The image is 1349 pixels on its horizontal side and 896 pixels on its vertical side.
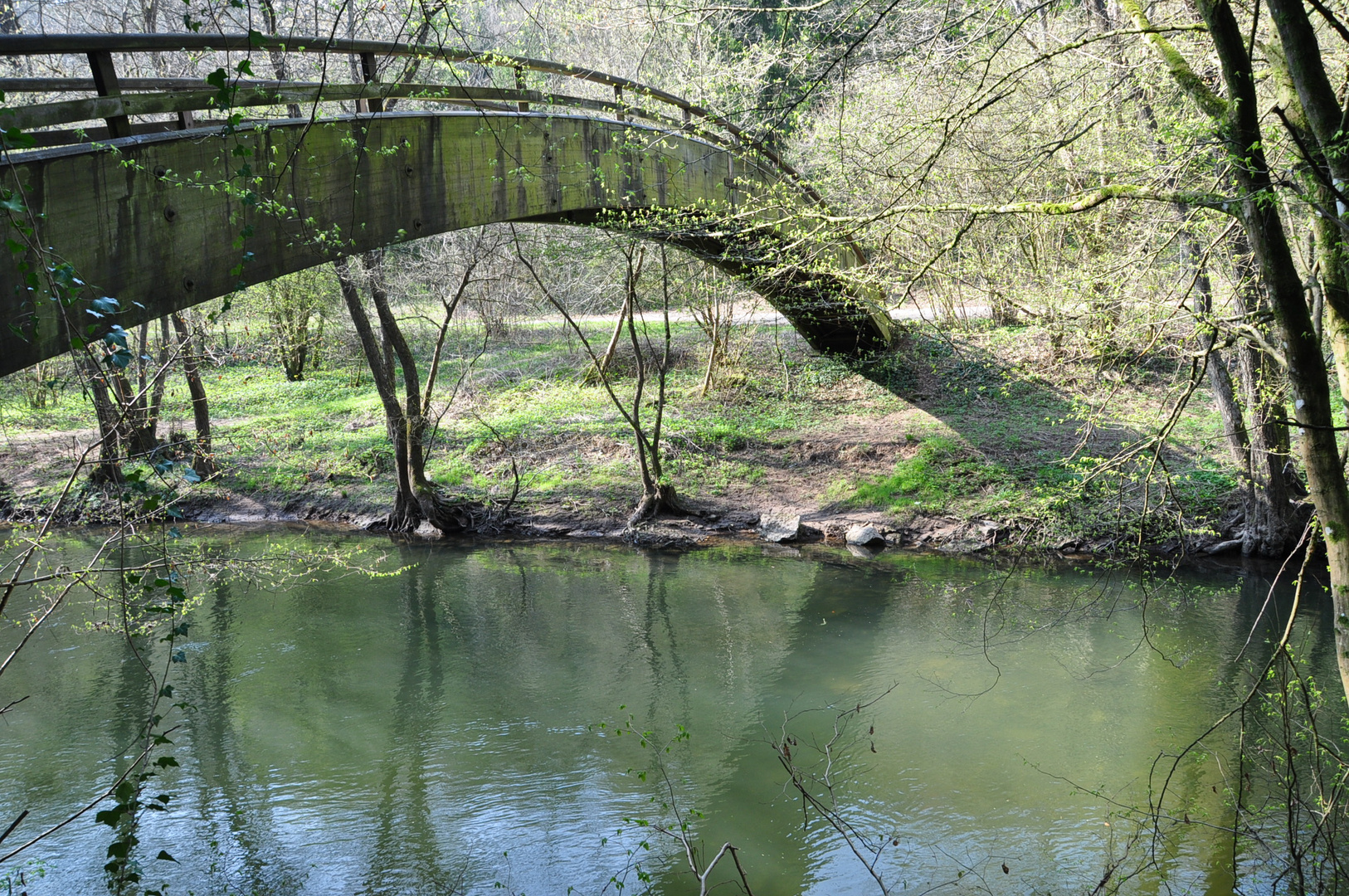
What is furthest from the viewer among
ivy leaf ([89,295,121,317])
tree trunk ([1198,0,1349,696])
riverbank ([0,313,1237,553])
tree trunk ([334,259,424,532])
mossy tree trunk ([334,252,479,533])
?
riverbank ([0,313,1237,553])

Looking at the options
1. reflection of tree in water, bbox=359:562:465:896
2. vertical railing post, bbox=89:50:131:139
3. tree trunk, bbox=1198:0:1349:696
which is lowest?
reflection of tree in water, bbox=359:562:465:896

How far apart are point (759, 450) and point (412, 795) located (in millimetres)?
8151

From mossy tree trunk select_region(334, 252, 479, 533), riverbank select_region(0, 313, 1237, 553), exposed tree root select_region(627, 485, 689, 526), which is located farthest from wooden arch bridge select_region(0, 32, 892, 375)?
riverbank select_region(0, 313, 1237, 553)

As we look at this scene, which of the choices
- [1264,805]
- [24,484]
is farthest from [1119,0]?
[24,484]

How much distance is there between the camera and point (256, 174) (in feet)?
14.2

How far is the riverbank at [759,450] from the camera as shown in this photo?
10.8 m

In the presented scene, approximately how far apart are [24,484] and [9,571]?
4118 mm

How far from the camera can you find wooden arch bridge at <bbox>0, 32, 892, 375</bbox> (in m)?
3.23

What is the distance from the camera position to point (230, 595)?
983 cm

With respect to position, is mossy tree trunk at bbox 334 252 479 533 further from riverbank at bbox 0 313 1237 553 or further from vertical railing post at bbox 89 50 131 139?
vertical railing post at bbox 89 50 131 139

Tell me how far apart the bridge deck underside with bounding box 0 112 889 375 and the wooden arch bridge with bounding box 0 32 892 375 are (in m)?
0.01

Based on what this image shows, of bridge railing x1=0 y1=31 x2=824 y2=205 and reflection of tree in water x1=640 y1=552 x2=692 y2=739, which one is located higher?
bridge railing x1=0 y1=31 x2=824 y2=205

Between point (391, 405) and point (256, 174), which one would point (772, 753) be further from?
point (391, 405)

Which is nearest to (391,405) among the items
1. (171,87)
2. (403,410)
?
(403,410)
